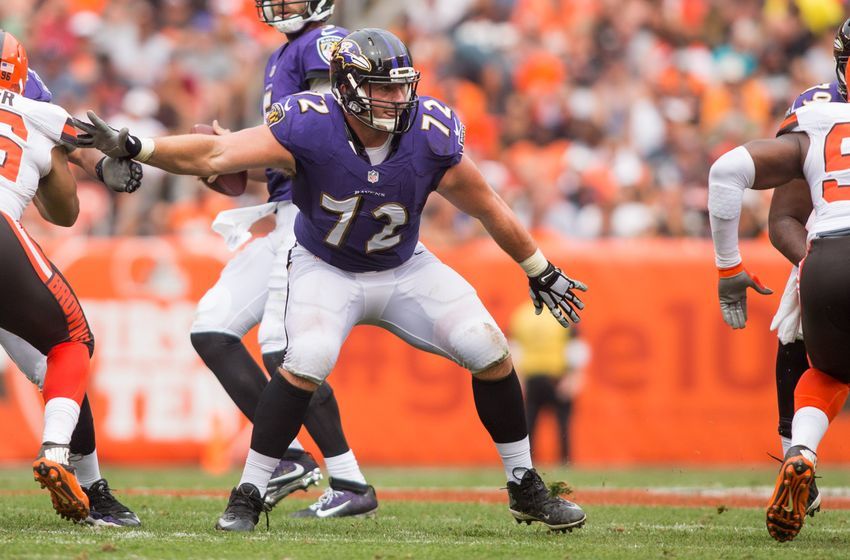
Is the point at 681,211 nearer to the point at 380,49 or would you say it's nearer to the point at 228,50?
the point at 228,50

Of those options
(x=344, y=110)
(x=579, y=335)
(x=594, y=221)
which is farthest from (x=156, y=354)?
(x=344, y=110)

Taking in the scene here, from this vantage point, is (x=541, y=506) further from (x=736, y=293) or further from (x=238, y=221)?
(x=238, y=221)

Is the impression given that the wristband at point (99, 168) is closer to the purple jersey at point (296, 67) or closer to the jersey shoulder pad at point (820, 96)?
the purple jersey at point (296, 67)

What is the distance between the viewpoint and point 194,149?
4746mm

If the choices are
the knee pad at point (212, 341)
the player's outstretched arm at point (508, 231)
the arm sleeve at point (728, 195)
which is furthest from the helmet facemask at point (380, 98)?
the knee pad at point (212, 341)

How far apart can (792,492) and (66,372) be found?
2.68m

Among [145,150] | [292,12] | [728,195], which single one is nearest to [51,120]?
[145,150]

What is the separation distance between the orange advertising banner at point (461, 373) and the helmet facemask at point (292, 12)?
13.7ft

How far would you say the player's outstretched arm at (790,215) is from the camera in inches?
219

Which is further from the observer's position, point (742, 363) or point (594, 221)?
point (594, 221)

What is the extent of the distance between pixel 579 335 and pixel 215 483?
355 cm

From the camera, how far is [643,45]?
46.2 ft

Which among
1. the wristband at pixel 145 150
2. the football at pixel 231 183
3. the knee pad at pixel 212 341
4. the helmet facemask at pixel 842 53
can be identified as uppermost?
the helmet facemask at pixel 842 53

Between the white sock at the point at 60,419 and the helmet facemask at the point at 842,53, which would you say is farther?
the helmet facemask at the point at 842,53
